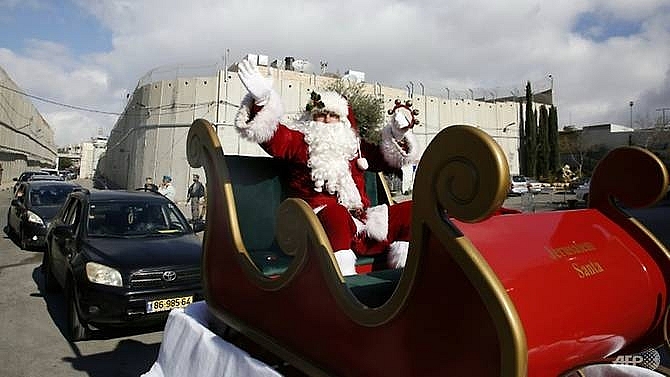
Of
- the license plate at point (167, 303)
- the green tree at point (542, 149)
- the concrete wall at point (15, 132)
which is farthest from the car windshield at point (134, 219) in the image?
the concrete wall at point (15, 132)

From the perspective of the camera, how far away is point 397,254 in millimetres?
2471

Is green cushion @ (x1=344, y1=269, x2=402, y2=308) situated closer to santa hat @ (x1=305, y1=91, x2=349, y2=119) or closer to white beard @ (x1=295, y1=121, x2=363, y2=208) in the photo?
white beard @ (x1=295, y1=121, x2=363, y2=208)

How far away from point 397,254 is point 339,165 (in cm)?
67

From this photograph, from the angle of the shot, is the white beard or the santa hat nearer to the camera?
the white beard

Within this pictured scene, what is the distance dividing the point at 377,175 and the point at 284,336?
1616mm

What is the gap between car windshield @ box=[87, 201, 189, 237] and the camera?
478 centimetres

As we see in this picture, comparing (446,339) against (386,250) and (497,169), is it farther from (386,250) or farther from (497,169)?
(386,250)

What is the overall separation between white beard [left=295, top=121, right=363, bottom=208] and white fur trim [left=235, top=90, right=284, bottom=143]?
36 cm

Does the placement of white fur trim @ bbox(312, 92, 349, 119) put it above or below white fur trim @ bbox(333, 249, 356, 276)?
above

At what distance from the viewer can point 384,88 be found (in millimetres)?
27078

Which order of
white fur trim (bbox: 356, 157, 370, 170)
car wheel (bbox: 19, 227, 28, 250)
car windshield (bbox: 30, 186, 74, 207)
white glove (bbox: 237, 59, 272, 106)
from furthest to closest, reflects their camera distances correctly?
car windshield (bbox: 30, 186, 74, 207), car wheel (bbox: 19, 227, 28, 250), white fur trim (bbox: 356, 157, 370, 170), white glove (bbox: 237, 59, 272, 106)

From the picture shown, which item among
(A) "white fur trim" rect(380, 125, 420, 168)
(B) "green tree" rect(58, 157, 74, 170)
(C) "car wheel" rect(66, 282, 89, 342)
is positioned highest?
(B) "green tree" rect(58, 157, 74, 170)

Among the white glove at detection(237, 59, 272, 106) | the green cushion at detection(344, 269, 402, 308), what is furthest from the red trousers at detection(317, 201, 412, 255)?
the white glove at detection(237, 59, 272, 106)

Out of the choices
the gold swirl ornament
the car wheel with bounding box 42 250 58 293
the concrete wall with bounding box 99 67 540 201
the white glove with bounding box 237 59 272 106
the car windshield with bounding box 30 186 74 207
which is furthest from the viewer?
the concrete wall with bounding box 99 67 540 201
